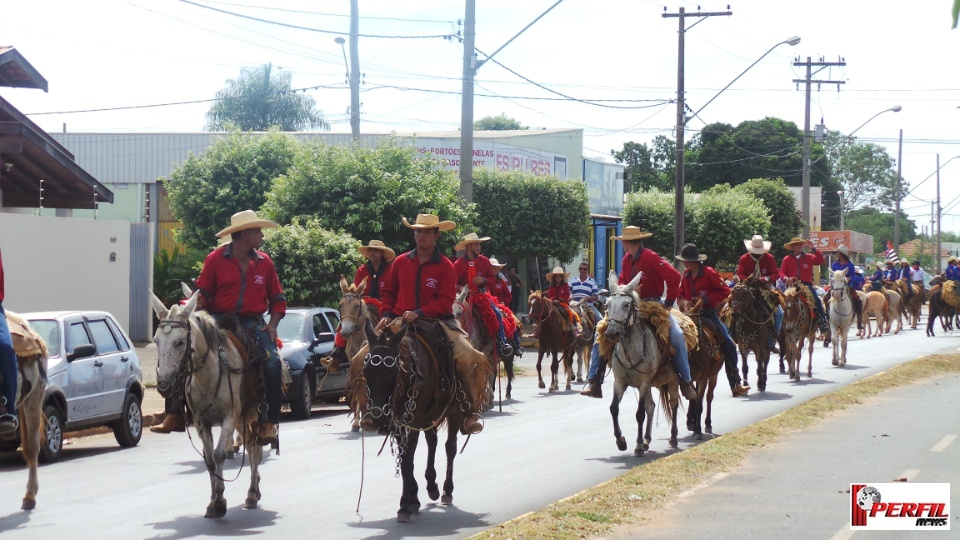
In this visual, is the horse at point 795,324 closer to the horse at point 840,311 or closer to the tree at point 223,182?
the horse at point 840,311

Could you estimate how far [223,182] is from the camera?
3891 cm

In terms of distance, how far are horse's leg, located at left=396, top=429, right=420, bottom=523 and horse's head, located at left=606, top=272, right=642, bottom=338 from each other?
3489mm

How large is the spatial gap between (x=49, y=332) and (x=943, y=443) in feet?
35.4

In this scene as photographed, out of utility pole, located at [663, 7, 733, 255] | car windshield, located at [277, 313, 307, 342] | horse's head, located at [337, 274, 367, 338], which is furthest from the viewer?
utility pole, located at [663, 7, 733, 255]

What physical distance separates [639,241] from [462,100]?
13055 millimetres

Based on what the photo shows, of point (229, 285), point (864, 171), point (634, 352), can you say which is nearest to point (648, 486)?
point (634, 352)

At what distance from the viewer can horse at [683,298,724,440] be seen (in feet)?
47.7

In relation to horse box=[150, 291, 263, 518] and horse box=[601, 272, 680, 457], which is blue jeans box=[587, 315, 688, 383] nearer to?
horse box=[601, 272, 680, 457]

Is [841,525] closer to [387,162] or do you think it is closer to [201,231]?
[387,162]

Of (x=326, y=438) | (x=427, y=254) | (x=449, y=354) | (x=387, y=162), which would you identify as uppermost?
(x=387, y=162)

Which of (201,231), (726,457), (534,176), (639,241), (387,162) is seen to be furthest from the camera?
(534,176)

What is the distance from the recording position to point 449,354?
10047 mm

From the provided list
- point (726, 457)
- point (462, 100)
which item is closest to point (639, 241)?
point (726, 457)

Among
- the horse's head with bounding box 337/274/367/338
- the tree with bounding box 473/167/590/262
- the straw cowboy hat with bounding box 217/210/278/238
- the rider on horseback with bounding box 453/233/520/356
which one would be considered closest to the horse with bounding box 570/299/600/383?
the rider on horseback with bounding box 453/233/520/356
